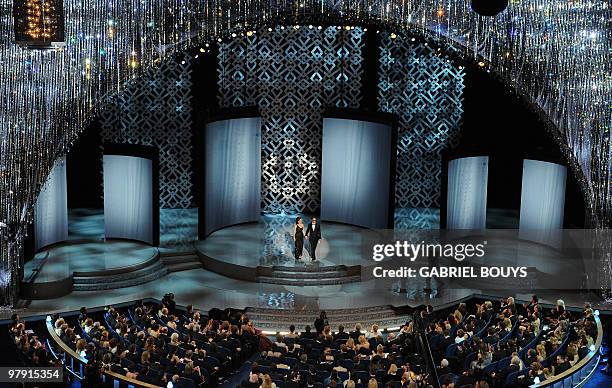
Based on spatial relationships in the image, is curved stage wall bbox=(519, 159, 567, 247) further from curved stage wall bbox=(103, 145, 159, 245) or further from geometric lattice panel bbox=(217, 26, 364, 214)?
curved stage wall bbox=(103, 145, 159, 245)

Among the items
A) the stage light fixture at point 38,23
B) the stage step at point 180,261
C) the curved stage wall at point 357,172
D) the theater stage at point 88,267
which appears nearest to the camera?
the stage light fixture at point 38,23

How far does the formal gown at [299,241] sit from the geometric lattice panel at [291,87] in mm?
3803

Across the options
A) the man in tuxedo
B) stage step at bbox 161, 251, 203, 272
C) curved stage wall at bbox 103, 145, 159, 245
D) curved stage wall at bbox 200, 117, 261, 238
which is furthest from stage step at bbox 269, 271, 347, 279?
curved stage wall at bbox 103, 145, 159, 245

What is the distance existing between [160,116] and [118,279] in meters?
5.38

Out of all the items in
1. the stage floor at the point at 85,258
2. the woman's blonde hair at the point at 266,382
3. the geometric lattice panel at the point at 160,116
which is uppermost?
the geometric lattice panel at the point at 160,116

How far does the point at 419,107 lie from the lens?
23328 millimetres

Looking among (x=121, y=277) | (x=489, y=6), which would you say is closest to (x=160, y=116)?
(x=121, y=277)

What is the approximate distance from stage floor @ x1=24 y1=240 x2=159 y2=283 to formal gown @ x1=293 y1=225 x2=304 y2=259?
9.51 ft

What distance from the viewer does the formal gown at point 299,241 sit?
19.5m

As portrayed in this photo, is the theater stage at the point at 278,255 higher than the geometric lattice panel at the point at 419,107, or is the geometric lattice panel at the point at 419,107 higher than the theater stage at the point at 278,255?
the geometric lattice panel at the point at 419,107

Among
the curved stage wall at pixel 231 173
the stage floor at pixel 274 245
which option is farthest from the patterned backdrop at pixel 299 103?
the stage floor at pixel 274 245

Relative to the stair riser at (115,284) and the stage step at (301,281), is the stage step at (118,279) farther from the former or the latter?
the stage step at (301,281)

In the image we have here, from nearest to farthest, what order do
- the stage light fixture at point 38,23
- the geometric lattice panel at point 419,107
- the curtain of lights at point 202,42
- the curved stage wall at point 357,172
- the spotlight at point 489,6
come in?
the spotlight at point 489,6 < the stage light fixture at point 38,23 < the curtain of lights at point 202,42 < the curved stage wall at point 357,172 < the geometric lattice panel at point 419,107

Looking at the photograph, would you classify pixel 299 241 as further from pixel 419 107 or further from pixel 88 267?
pixel 419 107
